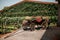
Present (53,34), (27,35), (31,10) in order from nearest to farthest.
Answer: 1. (53,34)
2. (27,35)
3. (31,10)

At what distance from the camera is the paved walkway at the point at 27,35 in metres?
3.62

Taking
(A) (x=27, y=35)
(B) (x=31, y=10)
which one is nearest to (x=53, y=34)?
(A) (x=27, y=35)

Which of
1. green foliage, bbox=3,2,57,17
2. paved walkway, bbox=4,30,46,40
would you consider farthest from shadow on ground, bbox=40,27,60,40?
green foliage, bbox=3,2,57,17

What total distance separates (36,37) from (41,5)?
2.78 feet

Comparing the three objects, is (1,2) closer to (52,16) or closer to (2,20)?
(2,20)

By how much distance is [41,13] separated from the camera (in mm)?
3934

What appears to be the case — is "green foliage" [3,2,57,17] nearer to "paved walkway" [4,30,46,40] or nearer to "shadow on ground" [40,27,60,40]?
"paved walkway" [4,30,46,40]

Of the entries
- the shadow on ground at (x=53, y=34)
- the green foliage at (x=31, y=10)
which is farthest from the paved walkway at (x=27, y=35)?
the shadow on ground at (x=53, y=34)

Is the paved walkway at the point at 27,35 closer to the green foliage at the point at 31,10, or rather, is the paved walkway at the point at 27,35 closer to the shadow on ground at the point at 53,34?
the green foliage at the point at 31,10

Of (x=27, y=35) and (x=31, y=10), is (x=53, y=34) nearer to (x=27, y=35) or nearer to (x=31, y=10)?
(x=27, y=35)

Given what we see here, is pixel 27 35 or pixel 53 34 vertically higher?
pixel 53 34

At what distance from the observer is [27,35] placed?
3.73 meters

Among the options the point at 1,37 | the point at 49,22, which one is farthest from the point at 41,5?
the point at 1,37

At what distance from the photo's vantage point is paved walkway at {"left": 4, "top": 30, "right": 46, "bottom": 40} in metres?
3.62
